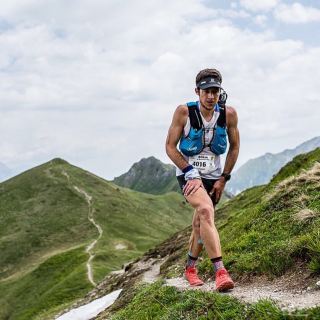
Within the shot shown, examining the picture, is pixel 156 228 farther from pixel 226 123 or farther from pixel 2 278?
pixel 226 123

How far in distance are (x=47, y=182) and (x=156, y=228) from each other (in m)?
46.5

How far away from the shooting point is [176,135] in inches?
404

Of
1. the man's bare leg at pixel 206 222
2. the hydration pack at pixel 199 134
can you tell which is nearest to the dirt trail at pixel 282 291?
the man's bare leg at pixel 206 222

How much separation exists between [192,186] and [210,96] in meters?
1.97

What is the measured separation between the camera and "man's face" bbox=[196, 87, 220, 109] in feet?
32.3

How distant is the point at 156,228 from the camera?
5620 inches

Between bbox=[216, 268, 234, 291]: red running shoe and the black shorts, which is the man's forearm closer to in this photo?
the black shorts

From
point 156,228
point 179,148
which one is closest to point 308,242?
point 179,148

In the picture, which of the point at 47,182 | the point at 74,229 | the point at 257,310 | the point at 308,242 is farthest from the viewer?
the point at 47,182

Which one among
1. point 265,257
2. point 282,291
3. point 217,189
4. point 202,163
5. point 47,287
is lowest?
point 47,287

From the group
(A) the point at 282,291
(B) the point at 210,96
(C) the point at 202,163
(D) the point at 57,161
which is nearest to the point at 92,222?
(D) the point at 57,161

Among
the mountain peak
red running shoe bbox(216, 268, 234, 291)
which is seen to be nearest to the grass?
red running shoe bbox(216, 268, 234, 291)

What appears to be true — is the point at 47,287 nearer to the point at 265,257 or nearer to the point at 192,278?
the point at 192,278

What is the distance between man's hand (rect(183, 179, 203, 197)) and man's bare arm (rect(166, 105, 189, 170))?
1.32ft
